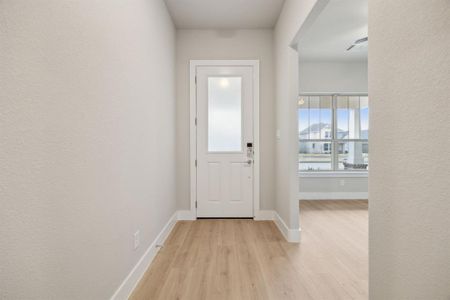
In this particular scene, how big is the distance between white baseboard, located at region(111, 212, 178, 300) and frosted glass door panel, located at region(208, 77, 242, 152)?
149cm

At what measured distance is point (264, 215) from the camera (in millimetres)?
3828

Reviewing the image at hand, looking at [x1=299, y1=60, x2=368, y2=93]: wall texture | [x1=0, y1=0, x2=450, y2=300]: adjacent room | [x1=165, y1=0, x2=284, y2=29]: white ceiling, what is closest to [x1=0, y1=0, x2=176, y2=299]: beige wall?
[x1=0, y1=0, x2=450, y2=300]: adjacent room

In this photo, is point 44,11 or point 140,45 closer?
point 44,11

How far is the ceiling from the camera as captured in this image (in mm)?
3238

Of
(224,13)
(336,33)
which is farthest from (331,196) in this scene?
(224,13)

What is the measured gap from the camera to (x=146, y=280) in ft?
6.90

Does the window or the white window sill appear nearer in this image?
the white window sill

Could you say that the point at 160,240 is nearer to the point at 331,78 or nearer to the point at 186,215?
the point at 186,215

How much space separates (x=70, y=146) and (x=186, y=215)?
2817 millimetres

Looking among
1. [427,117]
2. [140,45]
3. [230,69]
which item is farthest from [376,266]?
[230,69]

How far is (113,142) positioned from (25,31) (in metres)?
0.84

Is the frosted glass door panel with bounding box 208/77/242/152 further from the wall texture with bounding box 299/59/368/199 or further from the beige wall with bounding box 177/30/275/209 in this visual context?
the wall texture with bounding box 299/59/368/199

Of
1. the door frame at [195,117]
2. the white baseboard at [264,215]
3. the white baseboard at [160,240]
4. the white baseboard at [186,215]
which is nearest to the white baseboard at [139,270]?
the white baseboard at [160,240]

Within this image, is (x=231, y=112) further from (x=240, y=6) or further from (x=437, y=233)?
(x=437, y=233)
